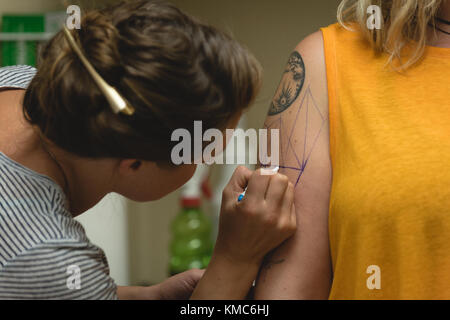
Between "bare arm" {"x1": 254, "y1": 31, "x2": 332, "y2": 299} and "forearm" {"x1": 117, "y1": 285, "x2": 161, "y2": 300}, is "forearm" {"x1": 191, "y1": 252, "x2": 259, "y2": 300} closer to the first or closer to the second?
"bare arm" {"x1": 254, "y1": 31, "x2": 332, "y2": 299}

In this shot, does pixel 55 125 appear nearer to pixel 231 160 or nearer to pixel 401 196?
pixel 401 196

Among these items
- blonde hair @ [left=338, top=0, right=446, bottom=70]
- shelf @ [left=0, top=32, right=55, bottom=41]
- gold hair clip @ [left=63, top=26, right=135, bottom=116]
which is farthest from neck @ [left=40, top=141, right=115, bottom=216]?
shelf @ [left=0, top=32, right=55, bottom=41]

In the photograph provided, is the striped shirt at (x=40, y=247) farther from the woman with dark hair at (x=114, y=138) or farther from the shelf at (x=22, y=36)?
the shelf at (x=22, y=36)

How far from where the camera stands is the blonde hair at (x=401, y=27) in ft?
2.81

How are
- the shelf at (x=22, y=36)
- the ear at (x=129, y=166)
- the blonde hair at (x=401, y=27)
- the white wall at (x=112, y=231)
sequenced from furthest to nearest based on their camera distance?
the white wall at (x=112, y=231), the shelf at (x=22, y=36), the blonde hair at (x=401, y=27), the ear at (x=129, y=166)

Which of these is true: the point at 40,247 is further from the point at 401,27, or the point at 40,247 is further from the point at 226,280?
the point at 401,27

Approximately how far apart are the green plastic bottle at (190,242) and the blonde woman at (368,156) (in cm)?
84

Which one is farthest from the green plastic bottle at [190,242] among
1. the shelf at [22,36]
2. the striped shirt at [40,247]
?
the striped shirt at [40,247]

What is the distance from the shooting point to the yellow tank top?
724 mm

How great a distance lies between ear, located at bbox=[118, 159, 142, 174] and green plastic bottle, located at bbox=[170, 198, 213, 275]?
87 cm

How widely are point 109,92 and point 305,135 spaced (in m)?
0.34

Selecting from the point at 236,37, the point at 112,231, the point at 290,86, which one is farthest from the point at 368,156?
the point at 112,231

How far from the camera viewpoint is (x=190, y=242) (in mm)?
1759

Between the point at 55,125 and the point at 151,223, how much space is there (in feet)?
3.84
